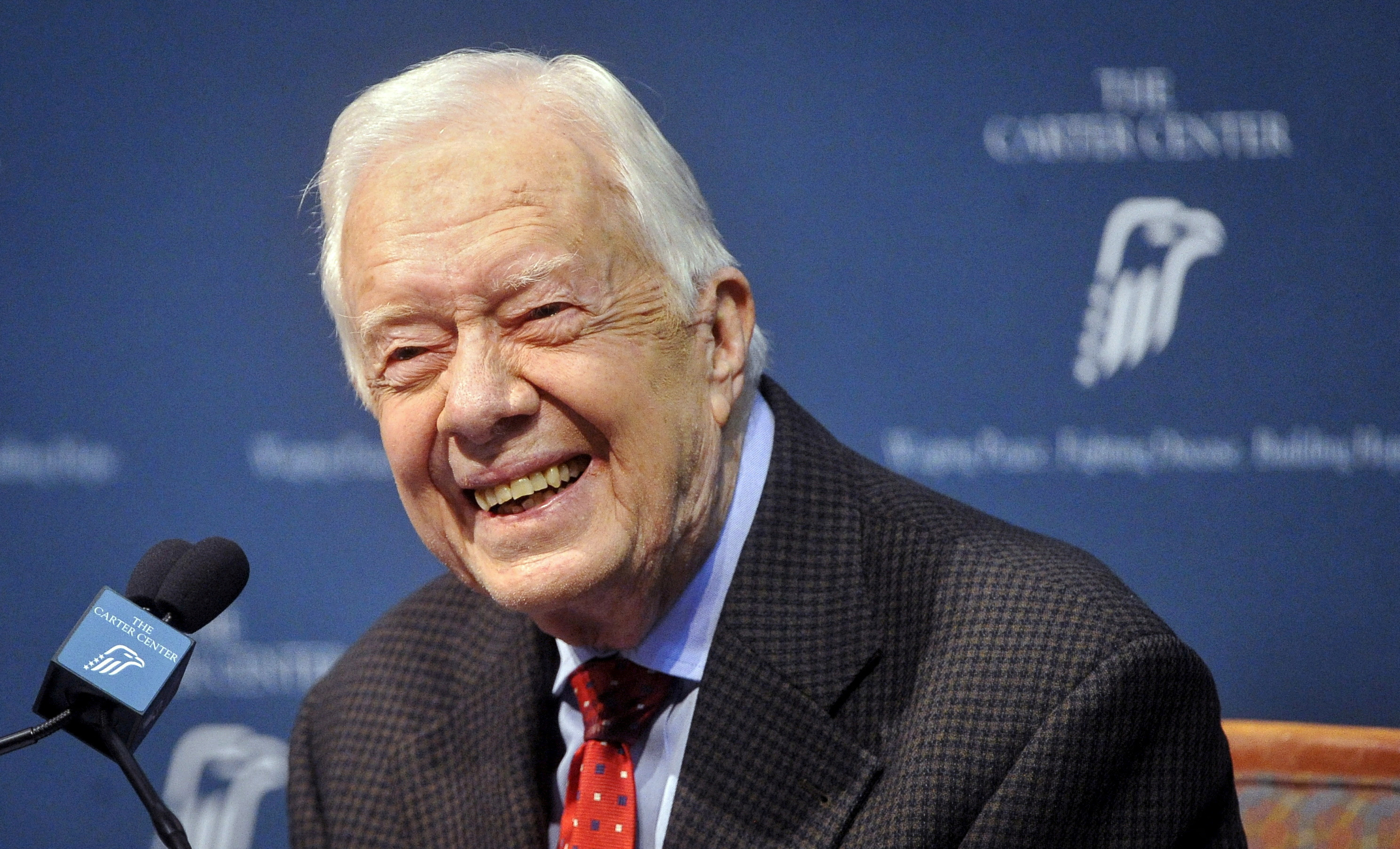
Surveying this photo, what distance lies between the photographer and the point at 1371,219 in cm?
225

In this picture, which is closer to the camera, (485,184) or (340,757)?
(485,184)

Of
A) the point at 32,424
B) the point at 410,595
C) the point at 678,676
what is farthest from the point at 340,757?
the point at 32,424

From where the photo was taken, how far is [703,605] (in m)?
1.77

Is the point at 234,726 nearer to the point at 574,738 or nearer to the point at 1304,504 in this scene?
the point at 574,738

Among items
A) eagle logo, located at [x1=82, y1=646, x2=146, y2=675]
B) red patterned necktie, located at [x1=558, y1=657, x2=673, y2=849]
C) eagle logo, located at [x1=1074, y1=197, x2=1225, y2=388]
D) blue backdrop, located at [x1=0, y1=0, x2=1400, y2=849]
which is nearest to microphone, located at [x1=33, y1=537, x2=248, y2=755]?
eagle logo, located at [x1=82, y1=646, x2=146, y2=675]

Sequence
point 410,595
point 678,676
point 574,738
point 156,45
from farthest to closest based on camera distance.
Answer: point 156,45 → point 410,595 → point 574,738 → point 678,676

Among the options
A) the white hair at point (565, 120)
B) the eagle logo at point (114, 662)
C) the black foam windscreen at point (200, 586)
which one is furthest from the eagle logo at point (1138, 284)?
the eagle logo at point (114, 662)

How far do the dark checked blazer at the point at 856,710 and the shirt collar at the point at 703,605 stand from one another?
6 centimetres

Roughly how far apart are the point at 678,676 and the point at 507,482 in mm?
386

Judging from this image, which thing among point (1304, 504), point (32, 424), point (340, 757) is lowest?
point (340, 757)

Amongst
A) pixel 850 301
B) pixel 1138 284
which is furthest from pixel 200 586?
pixel 1138 284

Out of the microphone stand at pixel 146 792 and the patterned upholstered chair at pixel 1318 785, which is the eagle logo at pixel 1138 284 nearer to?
the patterned upholstered chair at pixel 1318 785

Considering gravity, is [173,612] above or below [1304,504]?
above

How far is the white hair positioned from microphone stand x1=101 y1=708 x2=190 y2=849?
65 cm
